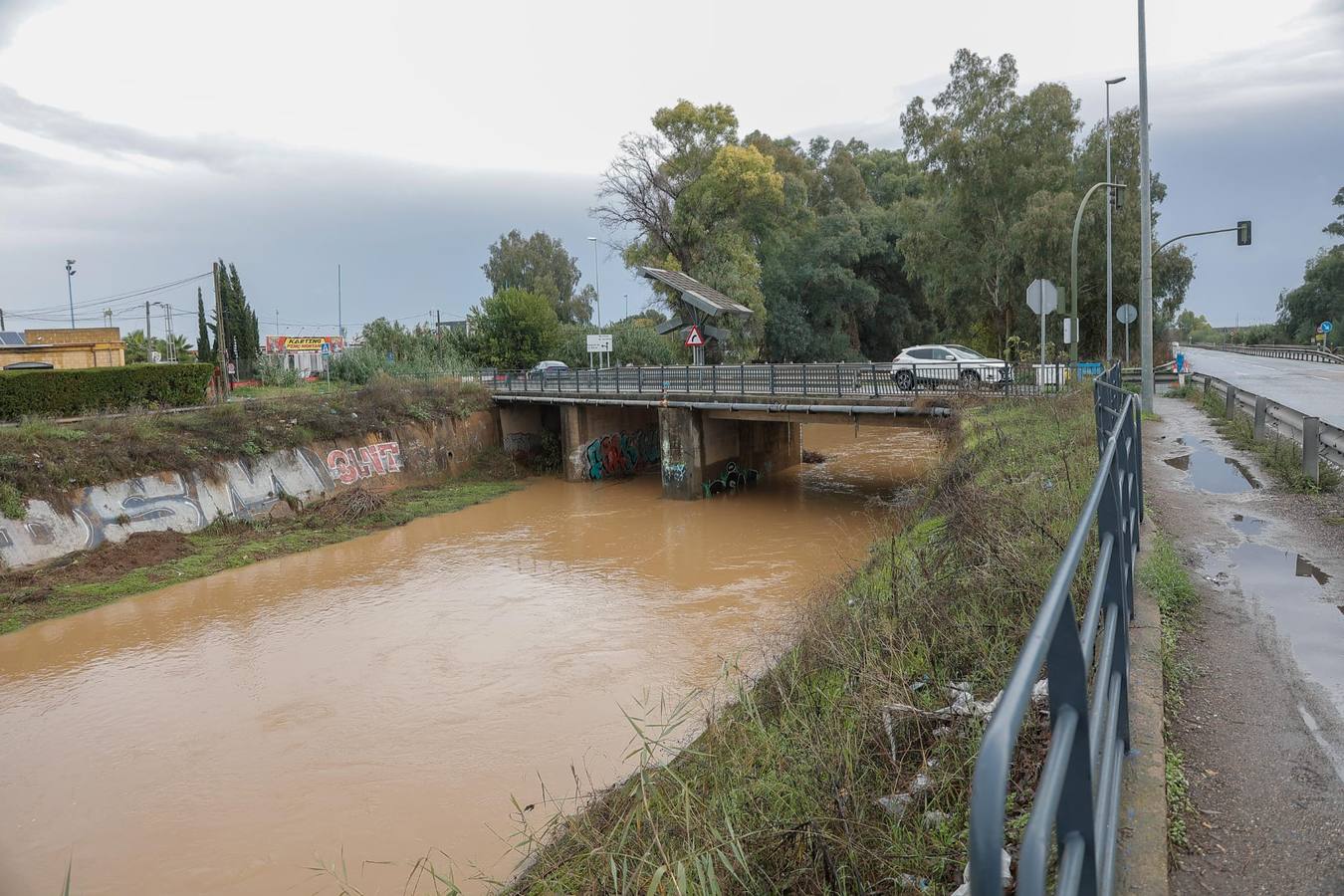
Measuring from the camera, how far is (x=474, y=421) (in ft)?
117

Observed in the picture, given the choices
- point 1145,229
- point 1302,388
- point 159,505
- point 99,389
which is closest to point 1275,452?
point 1145,229

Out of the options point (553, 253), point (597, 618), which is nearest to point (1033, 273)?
point (597, 618)

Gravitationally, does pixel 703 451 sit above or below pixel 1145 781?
below

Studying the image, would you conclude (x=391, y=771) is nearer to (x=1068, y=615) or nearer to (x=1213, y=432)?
(x=1068, y=615)

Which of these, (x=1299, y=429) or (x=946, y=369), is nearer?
(x=1299, y=429)

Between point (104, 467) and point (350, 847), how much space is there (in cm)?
1828

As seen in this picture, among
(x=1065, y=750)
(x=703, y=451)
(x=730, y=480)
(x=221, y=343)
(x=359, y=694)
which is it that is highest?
(x=221, y=343)

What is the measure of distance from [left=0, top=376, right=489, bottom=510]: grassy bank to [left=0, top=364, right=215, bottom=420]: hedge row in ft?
8.87

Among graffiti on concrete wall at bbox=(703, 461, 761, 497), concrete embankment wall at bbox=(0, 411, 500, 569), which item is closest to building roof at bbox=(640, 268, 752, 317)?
graffiti on concrete wall at bbox=(703, 461, 761, 497)

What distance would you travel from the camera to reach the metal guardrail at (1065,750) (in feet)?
4.45

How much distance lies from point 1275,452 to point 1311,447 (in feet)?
6.66

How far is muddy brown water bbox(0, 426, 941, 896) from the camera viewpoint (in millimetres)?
9219

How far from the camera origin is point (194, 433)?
1012 inches

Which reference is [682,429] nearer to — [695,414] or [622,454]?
[695,414]
